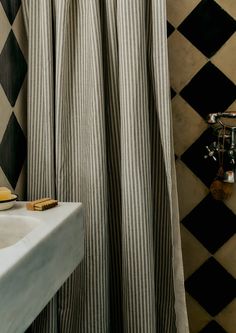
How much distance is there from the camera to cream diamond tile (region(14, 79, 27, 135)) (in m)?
1.19

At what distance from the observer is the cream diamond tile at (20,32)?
1.17 meters

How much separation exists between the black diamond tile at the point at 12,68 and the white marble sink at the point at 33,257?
36 centimetres

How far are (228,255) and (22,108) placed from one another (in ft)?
2.87

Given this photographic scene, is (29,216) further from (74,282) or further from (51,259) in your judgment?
(74,282)

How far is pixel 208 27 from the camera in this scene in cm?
136

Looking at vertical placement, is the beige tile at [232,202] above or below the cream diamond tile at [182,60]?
below

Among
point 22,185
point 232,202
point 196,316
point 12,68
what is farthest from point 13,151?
point 196,316

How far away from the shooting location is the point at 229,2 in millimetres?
1342

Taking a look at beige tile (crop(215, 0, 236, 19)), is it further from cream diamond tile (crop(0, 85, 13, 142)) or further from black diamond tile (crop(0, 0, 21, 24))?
cream diamond tile (crop(0, 85, 13, 142))

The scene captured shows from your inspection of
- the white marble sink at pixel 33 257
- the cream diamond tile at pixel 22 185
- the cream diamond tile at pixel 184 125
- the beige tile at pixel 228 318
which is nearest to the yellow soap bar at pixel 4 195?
the white marble sink at pixel 33 257

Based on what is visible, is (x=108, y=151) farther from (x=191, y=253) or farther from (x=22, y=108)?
(x=191, y=253)

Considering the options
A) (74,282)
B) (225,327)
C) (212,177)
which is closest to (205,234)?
(212,177)

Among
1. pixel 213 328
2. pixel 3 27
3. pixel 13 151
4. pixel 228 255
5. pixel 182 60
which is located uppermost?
pixel 182 60

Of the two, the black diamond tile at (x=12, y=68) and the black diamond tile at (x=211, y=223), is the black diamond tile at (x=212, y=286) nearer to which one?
the black diamond tile at (x=211, y=223)
